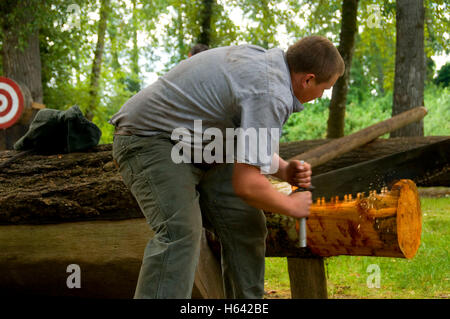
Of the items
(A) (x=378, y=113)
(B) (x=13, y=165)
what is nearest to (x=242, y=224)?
(B) (x=13, y=165)

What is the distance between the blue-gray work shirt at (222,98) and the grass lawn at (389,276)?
196 centimetres

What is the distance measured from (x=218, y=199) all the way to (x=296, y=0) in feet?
30.3

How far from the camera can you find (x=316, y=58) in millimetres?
2092

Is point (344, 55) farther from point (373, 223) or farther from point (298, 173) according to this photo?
point (298, 173)

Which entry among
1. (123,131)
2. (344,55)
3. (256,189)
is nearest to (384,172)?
(256,189)

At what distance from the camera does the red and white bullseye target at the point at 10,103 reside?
6.11m

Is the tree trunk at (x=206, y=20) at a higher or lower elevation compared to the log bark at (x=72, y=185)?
higher

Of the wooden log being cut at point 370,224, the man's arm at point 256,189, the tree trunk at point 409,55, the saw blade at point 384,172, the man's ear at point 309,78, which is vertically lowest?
the wooden log being cut at point 370,224

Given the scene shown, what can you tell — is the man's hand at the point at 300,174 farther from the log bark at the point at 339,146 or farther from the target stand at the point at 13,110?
the target stand at the point at 13,110

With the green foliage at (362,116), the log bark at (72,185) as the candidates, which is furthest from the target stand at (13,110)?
the green foliage at (362,116)

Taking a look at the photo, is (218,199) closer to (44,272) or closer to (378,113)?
(44,272)

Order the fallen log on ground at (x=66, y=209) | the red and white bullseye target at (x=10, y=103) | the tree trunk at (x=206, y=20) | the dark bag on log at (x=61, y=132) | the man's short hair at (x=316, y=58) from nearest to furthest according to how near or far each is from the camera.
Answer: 1. the man's short hair at (x=316, y=58)
2. the fallen log on ground at (x=66, y=209)
3. the dark bag on log at (x=61, y=132)
4. the red and white bullseye target at (x=10, y=103)
5. the tree trunk at (x=206, y=20)

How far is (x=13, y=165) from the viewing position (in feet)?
12.5

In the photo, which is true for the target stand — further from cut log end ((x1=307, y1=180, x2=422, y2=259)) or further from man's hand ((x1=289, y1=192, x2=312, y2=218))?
man's hand ((x1=289, y1=192, x2=312, y2=218))
